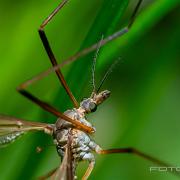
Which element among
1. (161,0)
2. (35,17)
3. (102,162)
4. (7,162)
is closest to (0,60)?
(35,17)

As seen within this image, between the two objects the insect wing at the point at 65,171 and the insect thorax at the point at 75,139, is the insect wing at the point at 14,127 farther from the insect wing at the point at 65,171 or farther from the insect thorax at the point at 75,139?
the insect wing at the point at 65,171

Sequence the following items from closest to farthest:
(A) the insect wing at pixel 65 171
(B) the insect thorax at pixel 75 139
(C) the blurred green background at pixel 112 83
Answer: (A) the insect wing at pixel 65 171
(B) the insect thorax at pixel 75 139
(C) the blurred green background at pixel 112 83

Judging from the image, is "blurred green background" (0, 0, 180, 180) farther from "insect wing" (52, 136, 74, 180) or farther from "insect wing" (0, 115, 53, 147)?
"insect wing" (52, 136, 74, 180)

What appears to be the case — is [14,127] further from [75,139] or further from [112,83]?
[112,83]

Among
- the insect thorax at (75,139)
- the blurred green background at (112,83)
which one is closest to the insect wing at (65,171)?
the insect thorax at (75,139)

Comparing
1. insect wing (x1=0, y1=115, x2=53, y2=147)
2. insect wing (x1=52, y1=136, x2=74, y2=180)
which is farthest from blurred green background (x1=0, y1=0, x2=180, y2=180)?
insect wing (x1=52, y1=136, x2=74, y2=180)

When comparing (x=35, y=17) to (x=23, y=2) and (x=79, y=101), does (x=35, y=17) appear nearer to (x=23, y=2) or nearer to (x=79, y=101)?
(x=23, y=2)
